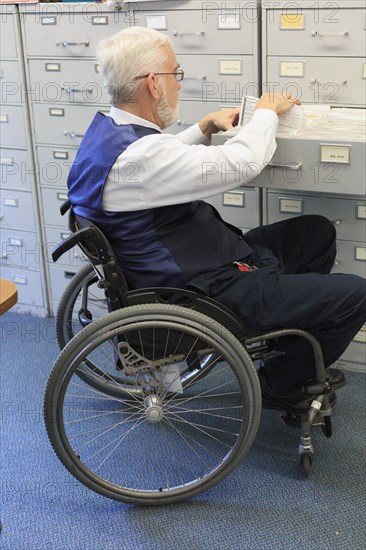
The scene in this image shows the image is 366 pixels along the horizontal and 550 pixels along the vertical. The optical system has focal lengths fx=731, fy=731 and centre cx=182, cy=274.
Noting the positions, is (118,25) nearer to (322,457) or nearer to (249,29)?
(249,29)

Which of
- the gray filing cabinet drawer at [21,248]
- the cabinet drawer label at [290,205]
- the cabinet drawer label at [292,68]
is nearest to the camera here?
the cabinet drawer label at [292,68]

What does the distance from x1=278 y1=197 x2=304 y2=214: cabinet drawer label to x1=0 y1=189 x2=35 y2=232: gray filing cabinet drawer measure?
3.42 feet

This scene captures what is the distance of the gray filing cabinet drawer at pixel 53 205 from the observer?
112 inches


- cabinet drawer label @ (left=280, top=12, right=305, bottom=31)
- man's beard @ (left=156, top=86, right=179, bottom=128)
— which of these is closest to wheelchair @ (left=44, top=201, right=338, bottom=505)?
man's beard @ (left=156, top=86, right=179, bottom=128)

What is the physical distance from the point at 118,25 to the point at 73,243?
1.09 meters

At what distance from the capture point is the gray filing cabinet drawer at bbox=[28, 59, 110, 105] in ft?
8.59

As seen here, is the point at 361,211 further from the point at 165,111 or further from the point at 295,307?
the point at 165,111

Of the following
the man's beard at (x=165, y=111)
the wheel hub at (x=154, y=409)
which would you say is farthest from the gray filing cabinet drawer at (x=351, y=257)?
the wheel hub at (x=154, y=409)

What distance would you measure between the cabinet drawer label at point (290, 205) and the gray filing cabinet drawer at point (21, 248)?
1.06 m

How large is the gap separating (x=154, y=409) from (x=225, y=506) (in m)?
0.34

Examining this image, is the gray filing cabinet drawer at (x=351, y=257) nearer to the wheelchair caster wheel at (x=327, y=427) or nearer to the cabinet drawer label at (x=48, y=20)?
the wheelchair caster wheel at (x=327, y=427)

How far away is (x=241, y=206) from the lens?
2508mm

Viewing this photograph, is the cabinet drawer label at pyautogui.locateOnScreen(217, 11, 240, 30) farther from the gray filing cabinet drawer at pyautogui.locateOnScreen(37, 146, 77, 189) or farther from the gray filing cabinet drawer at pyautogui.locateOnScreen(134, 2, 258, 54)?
the gray filing cabinet drawer at pyautogui.locateOnScreen(37, 146, 77, 189)

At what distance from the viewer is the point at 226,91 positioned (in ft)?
7.95
